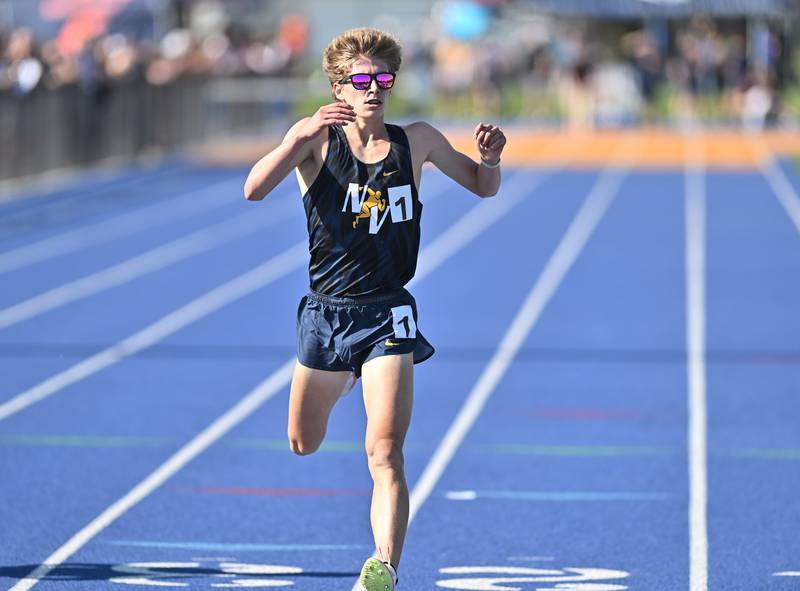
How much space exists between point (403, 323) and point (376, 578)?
33.5 inches

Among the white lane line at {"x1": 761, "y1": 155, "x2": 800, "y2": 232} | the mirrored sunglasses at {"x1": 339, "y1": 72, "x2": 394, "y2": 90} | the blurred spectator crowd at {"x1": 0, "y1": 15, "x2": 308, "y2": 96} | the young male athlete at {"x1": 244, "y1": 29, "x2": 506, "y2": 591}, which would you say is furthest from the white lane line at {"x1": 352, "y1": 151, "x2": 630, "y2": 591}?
the blurred spectator crowd at {"x1": 0, "y1": 15, "x2": 308, "y2": 96}

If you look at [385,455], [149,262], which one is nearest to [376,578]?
[385,455]

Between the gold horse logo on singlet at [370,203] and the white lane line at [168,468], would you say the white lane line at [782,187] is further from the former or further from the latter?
the gold horse logo on singlet at [370,203]

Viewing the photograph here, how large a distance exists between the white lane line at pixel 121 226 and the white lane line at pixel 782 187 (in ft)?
23.5

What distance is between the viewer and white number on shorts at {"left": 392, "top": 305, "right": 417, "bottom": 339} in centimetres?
564

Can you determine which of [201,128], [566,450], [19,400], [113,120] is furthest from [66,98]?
[566,450]

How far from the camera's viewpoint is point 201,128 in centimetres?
3312

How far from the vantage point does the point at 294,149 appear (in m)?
5.44

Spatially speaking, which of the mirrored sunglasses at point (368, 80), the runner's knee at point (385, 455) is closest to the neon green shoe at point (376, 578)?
the runner's knee at point (385, 455)

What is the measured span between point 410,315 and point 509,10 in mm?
48253

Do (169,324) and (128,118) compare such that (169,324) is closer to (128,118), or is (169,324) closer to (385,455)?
(385,455)

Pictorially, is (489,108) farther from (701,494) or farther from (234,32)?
(701,494)

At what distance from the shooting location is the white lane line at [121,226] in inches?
682

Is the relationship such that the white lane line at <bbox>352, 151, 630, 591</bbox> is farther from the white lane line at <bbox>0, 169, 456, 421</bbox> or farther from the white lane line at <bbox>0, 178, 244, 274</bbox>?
the white lane line at <bbox>0, 178, 244, 274</bbox>
